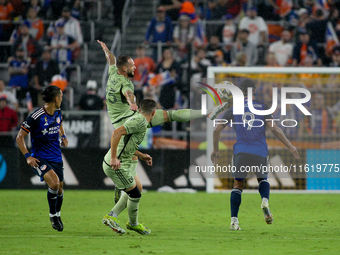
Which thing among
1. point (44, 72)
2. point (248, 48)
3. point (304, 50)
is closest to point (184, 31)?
point (248, 48)

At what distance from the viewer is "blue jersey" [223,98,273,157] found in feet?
25.4

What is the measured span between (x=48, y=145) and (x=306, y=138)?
7.75 m

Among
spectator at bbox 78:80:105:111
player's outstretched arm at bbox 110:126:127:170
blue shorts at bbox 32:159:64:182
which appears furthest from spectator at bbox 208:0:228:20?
player's outstretched arm at bbox 110:126:127:170

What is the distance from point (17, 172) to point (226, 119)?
8.11 metres

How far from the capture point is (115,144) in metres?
6.62

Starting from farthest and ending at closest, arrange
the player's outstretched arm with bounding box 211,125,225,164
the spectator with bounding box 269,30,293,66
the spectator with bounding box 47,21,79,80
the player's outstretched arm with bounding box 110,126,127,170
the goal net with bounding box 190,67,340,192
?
the spectator with bounding box 47,21,79,80, the spectator with bounding box 269,30,293,66, the goal net with bounding box 190,67,340,192, the player's outstretched arm with bounding box 211,125,225,164, the player's outstretched arm with bounding box 110,126,127,170

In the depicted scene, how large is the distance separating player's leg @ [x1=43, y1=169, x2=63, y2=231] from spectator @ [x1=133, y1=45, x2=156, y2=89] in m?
8.73

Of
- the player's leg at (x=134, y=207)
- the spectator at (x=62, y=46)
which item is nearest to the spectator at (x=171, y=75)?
the spectator at (x=62, y=46)

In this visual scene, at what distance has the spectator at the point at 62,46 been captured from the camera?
58.1 ft

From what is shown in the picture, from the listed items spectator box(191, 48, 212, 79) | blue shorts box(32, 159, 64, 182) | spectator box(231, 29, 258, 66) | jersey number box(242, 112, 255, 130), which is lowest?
blue shorts box(32, 159, 64, 182)

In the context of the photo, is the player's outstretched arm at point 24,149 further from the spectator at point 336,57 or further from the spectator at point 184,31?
the spectator at point 336,57

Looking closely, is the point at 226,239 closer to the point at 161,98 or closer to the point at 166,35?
the point at 161,98

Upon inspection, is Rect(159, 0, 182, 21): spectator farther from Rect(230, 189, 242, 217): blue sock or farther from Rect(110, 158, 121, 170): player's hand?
Rect(110, 158, 121, 170): player's hand

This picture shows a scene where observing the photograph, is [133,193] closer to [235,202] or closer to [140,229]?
[140,229]
